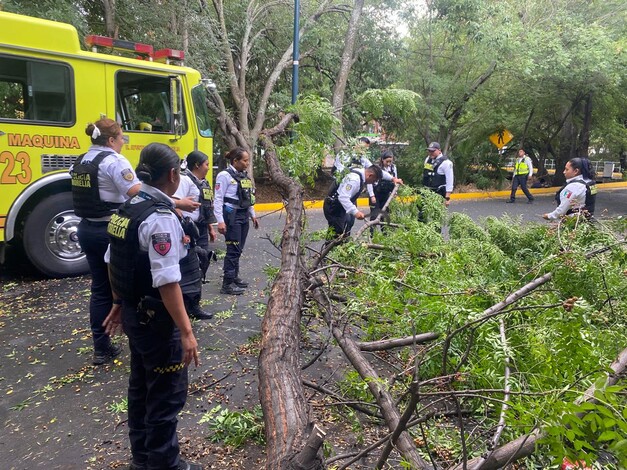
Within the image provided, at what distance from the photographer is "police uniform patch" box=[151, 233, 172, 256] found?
228 centimetres

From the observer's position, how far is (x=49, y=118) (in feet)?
19.3

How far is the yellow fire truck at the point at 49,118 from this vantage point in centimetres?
561

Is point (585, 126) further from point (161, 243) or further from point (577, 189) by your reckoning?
point (161, 243)

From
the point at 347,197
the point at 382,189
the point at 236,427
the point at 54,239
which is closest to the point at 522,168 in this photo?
the point at 382,189

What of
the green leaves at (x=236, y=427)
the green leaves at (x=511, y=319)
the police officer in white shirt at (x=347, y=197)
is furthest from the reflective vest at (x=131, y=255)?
the police officer in white shirt at (x=347, y=197)

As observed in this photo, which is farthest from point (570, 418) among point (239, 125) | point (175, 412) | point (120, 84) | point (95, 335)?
point (239, 125)

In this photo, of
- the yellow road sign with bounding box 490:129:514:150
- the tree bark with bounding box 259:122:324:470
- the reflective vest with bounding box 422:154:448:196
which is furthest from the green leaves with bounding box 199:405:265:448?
the yellow road sign with bounding box 490:129:514:150

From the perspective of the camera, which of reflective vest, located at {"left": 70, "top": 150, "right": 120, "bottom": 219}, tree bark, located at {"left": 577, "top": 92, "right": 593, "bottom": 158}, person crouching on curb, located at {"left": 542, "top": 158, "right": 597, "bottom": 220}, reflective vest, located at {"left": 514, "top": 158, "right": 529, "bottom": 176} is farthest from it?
tree bark, located at {"left": 577, "top": 92, "right": 593, "bottom": 158}

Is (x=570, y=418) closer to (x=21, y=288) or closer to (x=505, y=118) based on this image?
(x=21, y=288)

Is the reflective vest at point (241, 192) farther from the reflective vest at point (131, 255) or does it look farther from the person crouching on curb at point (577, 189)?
the person crouching on curb at point (577, 189)

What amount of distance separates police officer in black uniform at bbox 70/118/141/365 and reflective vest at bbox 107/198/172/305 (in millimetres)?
1392

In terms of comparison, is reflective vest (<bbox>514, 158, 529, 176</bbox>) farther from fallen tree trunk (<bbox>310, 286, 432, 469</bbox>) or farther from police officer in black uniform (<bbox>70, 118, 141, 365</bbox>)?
police officer in black uniform (<bbox>70, 118, 141, 365</bbox>)

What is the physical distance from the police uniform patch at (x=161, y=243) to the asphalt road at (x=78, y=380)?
1288mm

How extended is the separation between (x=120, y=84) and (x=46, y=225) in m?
2.13
